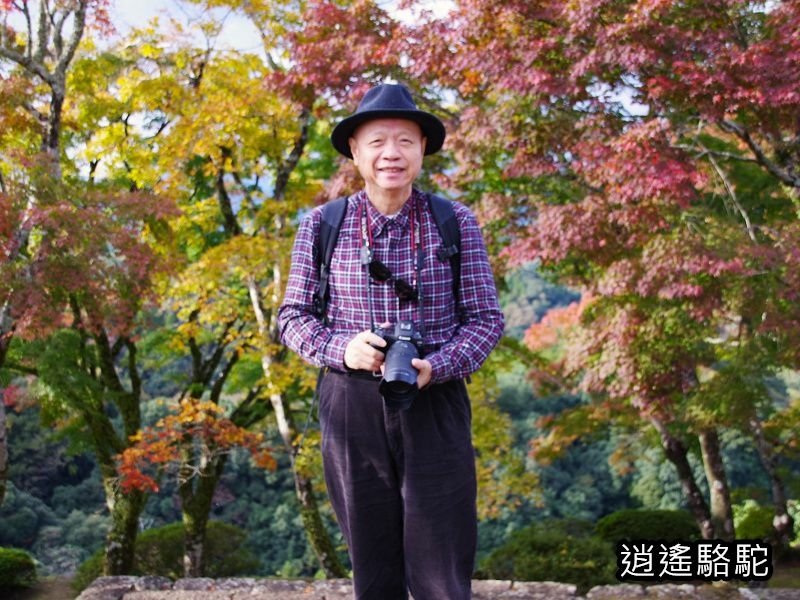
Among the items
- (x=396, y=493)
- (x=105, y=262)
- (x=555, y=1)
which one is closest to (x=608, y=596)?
(x=396, y=493)

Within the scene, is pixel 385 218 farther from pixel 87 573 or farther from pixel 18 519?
pixel 18 519

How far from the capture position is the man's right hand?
187 centimetres

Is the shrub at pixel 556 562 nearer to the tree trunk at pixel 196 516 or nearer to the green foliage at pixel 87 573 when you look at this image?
the tree trunk at pixel 196 516

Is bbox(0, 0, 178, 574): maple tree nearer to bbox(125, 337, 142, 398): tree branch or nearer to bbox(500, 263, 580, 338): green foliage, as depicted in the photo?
bbox(125, 337, 142, 398): tree branch

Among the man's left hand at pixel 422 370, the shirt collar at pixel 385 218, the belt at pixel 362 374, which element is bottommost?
the man's left hand at pixel 422 370

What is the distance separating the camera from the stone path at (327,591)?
3.85 m

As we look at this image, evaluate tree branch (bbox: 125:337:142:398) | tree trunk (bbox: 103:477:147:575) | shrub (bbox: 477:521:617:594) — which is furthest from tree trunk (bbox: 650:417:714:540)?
tree branch (bbox: 125:337:142:398)

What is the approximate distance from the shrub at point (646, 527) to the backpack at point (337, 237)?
9317 millimetres

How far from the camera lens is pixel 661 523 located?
1070 centimetres

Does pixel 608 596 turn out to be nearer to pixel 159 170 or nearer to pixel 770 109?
pixel 770 109

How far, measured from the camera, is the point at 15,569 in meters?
9.66

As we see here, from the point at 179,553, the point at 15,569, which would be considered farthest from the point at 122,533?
the point at 179,553

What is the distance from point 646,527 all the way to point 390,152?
9.88m

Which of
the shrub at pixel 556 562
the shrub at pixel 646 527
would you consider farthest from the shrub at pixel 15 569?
the shrub at pixel 646 527
